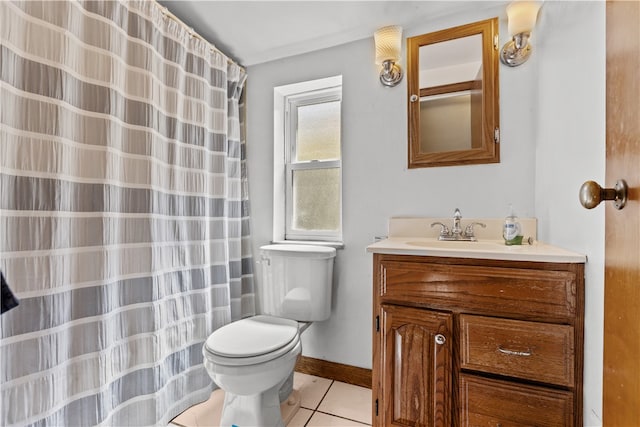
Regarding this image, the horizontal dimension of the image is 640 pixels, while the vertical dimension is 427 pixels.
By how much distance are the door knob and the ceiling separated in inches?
53.5

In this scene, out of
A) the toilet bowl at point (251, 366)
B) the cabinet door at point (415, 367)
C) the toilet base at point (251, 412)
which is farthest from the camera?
the toilet base at point (251, 412)

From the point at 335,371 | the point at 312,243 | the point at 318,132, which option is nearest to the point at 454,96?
the point at 318,132

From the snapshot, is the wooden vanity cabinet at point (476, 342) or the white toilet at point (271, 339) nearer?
the wooden vanity cabinet at point (476, 342)

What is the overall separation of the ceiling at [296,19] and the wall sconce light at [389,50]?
82mm

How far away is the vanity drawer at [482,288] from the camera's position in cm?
90

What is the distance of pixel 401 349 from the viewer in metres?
1.09

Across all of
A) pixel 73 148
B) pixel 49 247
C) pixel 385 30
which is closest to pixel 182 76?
pixel 73 148

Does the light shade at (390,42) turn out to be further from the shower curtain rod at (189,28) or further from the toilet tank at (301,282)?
the toilet tank at (301,282)

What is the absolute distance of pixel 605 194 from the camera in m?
0.50

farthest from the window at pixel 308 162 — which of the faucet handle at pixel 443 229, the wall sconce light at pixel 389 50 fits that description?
the faucet handle at pixel 443 229

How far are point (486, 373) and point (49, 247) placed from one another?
5.11 feet

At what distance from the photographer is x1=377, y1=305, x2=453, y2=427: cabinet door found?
3.36ft

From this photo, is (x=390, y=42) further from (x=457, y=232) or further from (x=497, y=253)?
(x=497, y=253)

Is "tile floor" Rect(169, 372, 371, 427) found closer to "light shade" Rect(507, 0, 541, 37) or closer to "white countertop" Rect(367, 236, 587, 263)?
"white countertop" Rect(367, 236, 587, 263)
